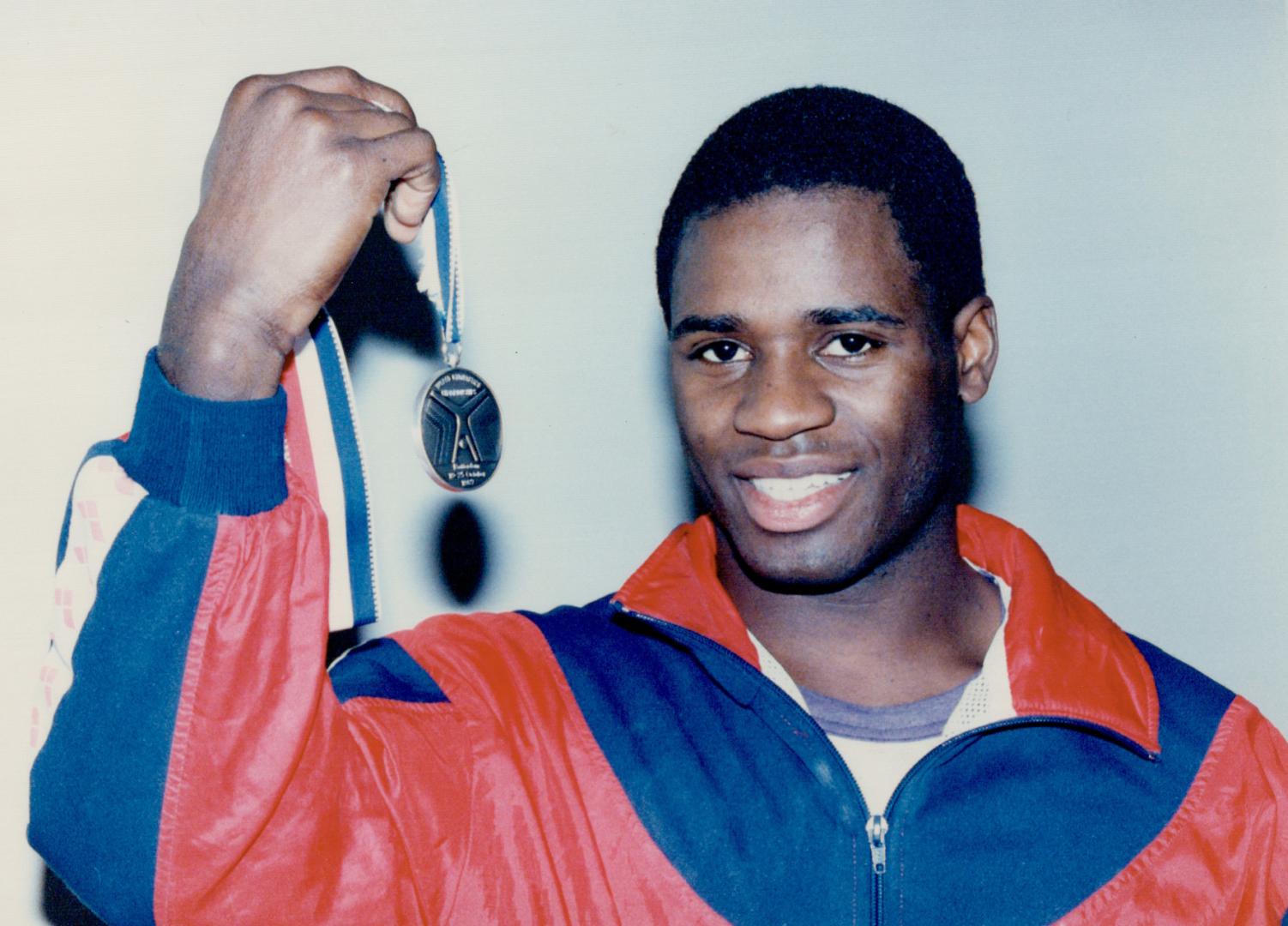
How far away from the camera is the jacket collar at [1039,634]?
135 cm

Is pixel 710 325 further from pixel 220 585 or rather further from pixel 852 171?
pixel 220 585

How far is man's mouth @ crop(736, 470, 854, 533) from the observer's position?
1.38 metres

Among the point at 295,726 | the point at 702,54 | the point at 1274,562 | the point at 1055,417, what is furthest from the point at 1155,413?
the point at 295,726

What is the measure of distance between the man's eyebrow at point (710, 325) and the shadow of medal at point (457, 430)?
10.0 inches

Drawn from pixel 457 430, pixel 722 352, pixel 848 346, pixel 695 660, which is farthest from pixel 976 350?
pixel 457 430

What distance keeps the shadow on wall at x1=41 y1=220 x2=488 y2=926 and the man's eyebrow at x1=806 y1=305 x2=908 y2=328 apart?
0.74 metres

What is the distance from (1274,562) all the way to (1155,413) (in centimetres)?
34

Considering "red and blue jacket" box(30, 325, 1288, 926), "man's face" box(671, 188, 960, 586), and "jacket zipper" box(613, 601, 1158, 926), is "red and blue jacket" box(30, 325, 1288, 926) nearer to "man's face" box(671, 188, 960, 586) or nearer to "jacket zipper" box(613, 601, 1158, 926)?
"jacket zipper" box(613, 601, 1158, 926)

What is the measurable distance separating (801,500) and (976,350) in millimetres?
317

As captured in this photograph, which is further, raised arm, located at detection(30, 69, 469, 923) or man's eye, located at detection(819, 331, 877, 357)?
man's eye, located at detection(819, 331, 877, 357)

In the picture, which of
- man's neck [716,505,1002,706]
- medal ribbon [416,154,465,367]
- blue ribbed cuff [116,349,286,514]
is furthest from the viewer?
man's neck [716,505,1002,706]

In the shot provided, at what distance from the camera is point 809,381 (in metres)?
1.36

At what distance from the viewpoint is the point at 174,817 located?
93cm

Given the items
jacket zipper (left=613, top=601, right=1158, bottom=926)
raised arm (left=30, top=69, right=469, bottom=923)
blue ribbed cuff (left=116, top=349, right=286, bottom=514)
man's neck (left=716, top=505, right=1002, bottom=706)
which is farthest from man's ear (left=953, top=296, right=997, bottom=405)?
blue ribbed cuff (left=116, top=349, right=286, bottom=514)
